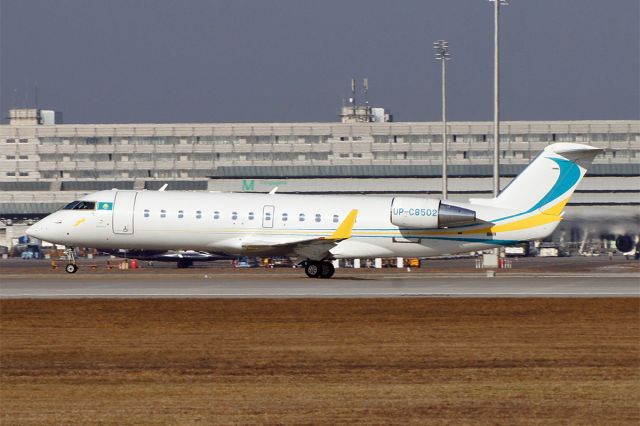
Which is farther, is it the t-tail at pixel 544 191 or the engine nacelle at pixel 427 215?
the t-tail at pixel 544 191

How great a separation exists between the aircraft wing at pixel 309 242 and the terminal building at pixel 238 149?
96131 millimetres

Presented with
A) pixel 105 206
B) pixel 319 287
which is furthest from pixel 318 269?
pixel 105 206

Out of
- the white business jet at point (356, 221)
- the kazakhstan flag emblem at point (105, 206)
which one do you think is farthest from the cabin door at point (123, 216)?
the kazakhstan flag emblem at point (105, 206)

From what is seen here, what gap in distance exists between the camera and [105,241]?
4647cm

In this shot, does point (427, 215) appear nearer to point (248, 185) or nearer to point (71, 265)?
point (71, 265)

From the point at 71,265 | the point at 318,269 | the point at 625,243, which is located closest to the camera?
the point at 318,269

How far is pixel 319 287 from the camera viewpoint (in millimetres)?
39656

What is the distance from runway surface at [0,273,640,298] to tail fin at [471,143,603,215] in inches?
122

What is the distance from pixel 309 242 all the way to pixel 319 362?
2241 cm

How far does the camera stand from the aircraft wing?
4484cm

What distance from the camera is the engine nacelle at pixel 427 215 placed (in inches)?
1759

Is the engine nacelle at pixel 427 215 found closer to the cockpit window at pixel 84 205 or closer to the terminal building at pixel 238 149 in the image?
the cockpit window at pixel 84 205

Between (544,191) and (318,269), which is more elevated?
(544,191)

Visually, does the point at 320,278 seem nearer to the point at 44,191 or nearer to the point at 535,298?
the point at 535,298
